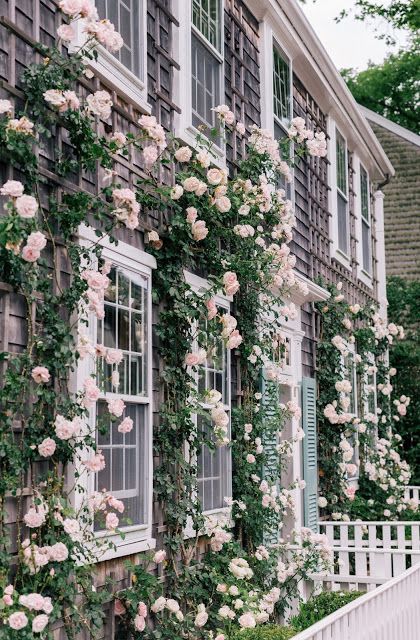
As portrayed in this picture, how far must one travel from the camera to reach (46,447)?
480 cm

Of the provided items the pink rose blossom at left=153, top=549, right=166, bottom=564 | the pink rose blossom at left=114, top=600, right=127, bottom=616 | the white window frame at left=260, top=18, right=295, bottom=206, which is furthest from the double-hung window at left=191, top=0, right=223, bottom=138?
the pink rose blossom at left=114, top=600, right=127, bottom=616

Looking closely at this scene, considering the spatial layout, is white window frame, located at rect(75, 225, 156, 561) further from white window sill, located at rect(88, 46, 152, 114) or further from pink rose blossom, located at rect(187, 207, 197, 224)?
white window sill, located at rect(88, 46, 152, 114)

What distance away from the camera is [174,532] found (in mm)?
6703

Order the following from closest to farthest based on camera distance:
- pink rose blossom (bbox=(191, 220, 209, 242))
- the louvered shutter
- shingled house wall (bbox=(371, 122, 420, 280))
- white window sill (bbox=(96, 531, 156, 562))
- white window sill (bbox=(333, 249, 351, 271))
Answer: white window sill (bbox=(96, 531, 156, 562)) < pink rose blossom (bbox=(191, 220, 209, 242)) < the louvered shutter < white window sill (bbox=(333, 249, 351, 271)) < shingled house wall (bbox=(371, 122, 420, 280))

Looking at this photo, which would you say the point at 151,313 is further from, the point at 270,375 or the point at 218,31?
the point at 218,31

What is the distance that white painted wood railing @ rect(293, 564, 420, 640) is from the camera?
14.8ft

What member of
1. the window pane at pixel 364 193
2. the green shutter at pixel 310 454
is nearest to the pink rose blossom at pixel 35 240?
the green shutter at pixel 310 454

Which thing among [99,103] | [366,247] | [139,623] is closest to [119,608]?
[139,623]

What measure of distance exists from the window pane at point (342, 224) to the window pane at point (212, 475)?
6.06m

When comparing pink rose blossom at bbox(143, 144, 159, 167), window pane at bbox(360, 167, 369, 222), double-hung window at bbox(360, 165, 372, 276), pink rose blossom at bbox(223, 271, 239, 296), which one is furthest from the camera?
window pane at bbox(360, 167, 369, 222)

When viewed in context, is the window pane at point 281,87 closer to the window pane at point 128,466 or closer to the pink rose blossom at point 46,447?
the window pane at point 128,466

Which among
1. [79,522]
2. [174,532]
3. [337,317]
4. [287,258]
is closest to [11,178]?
[79,522]

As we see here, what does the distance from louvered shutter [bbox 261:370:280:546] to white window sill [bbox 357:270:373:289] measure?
5850 mm

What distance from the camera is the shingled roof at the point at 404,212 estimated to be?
19453mm
